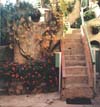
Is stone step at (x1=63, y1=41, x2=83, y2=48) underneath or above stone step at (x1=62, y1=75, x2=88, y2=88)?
above

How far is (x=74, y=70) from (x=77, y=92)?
148 cm

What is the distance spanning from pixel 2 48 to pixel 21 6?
7.58 ft

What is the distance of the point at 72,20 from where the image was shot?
22766 mm

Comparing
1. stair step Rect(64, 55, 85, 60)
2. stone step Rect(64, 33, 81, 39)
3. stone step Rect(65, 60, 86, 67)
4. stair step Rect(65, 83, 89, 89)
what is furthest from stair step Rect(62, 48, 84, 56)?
stair step Rect(65, 83, 89, 89)

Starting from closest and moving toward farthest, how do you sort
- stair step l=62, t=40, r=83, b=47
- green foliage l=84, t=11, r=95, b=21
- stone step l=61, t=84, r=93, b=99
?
stone step l=61, t=84, r=93, b=99
stair step l=62, t=40, r=83, b=47
green foliage l=84, t=11, r=95, b=21

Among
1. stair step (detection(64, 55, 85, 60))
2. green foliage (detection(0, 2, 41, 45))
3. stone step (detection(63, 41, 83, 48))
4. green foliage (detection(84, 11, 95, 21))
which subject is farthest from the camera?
green foliage (detection(84, 11, 95, 21))

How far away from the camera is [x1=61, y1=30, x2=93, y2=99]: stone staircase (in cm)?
1530

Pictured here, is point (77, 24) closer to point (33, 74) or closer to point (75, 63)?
point (75, 63)

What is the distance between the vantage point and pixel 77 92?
15297 mm

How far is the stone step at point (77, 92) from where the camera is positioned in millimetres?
15249

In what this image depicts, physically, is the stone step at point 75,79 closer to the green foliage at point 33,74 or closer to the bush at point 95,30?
the green foliage at point 33,74

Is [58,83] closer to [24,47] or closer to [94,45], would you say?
[24,47]

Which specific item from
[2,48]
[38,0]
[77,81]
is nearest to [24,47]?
[2,48]

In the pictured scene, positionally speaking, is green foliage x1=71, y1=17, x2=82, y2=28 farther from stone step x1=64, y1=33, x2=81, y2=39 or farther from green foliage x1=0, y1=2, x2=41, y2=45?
green foliage x1=0, y1=2, x2=41, y2=45
